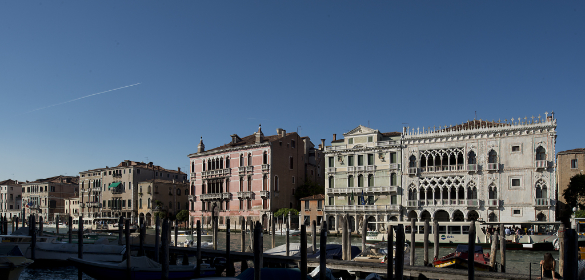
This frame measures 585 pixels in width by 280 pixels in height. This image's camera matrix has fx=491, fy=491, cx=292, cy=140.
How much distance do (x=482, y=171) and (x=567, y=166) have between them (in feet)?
32.8

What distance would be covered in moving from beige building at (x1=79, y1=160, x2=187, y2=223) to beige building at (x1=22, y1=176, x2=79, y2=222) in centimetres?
1259

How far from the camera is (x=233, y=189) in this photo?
47.6 metres

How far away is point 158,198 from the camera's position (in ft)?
189

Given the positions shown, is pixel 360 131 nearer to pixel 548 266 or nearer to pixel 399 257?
pixel 548 266

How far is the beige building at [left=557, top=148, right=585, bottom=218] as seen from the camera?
38.3m

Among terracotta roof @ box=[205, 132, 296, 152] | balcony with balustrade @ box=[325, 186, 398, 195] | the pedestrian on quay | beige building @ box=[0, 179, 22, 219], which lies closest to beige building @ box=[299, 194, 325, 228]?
balcony with balustrade @ box=[325, 186, 398, 195]

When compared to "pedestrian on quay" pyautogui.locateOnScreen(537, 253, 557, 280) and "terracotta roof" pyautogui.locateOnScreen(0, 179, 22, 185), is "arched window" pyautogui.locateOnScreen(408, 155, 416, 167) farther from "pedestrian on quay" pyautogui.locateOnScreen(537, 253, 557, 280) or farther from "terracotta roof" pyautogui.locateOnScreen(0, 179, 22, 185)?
"terracotta roof" pyautogui.locateOnScreen(0, 179, 22, 185)

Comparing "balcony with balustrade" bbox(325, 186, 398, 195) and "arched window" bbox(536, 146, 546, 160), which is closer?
"arched window" bbox(536, 146, 546, 160)

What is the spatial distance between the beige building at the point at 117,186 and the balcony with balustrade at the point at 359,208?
27.8 m

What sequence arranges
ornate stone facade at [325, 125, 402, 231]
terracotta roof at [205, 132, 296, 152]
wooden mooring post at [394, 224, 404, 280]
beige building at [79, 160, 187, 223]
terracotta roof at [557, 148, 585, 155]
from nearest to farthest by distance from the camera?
wooden mooring post at [394, 224, 404, 280] → ornate stone facade at [325, 125, 402, 231] → terracotta roof at [557, 148, 585, 155] → terracotta roof at [205, 132, 296, 152] → beige building at [79, 160, 187, 223]

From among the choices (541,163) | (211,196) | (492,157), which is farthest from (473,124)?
(211,196)

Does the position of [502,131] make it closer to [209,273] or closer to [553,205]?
[553,205]

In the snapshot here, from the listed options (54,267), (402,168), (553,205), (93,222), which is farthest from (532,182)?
(93,222)

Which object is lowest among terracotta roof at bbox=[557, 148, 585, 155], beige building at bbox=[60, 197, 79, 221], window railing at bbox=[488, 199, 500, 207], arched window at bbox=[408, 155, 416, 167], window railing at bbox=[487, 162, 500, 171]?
beige building at bbox=[60, 197, 79, 221]
